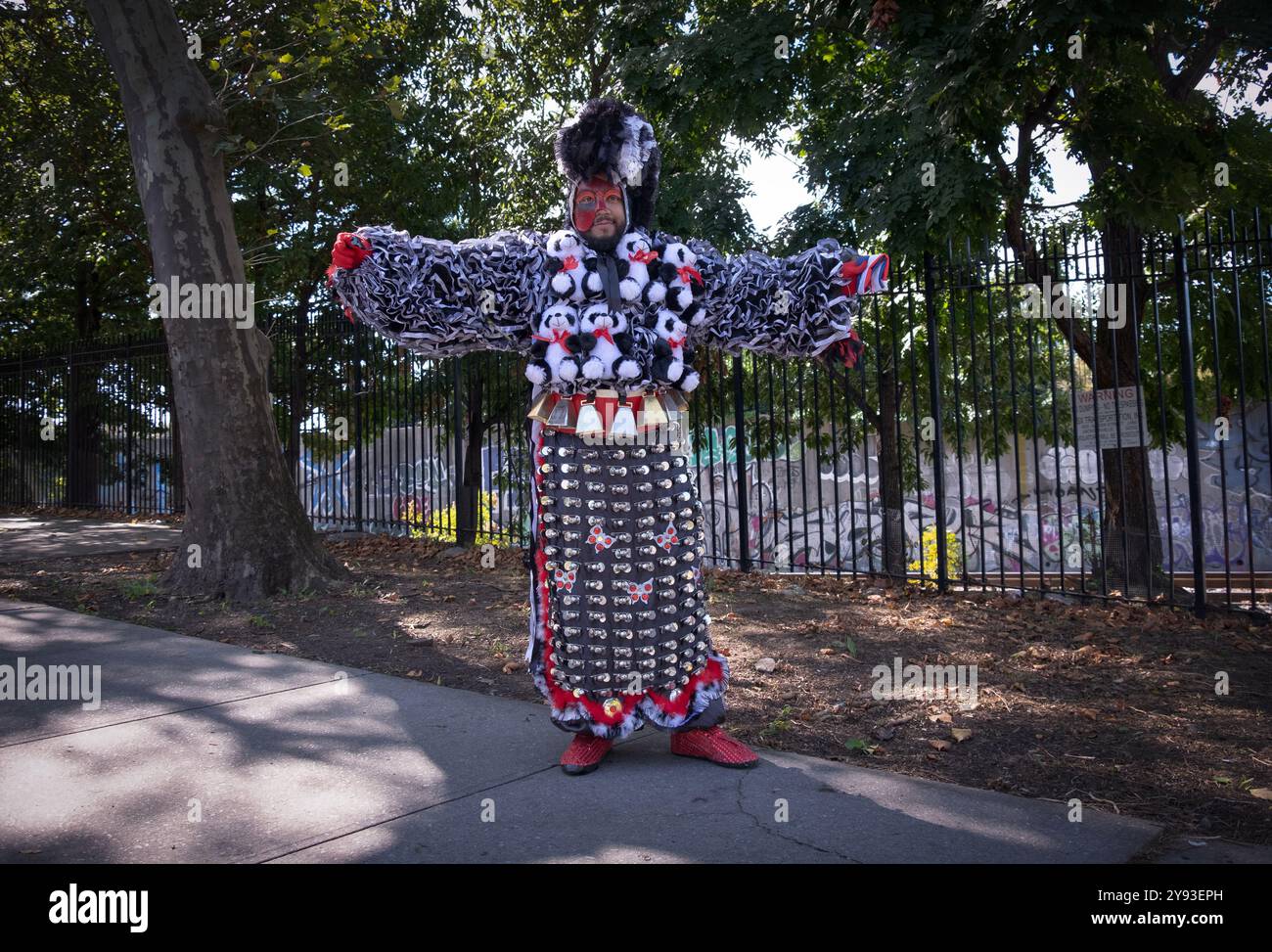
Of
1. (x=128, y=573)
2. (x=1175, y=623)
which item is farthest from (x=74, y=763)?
(x=1175, y=623)

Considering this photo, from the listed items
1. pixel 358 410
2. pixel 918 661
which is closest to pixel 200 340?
pixel 358 410

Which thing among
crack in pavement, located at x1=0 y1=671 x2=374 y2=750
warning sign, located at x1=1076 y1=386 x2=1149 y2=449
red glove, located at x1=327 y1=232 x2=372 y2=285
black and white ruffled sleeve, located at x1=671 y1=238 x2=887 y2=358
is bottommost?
crack in pavement, located at x1=0 y1=671 x2=374 y2=750

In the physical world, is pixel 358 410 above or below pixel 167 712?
above

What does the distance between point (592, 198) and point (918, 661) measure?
10.4 ft

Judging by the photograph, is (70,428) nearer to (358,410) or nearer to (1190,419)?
(358,410)

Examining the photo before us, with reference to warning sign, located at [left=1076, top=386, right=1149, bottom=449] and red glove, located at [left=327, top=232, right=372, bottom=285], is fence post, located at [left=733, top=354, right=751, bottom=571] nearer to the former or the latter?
warning sign, located at [left=1076, top=386, right=1149, bottom=449]

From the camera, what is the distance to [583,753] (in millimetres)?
3510

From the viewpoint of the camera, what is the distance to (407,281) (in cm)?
357

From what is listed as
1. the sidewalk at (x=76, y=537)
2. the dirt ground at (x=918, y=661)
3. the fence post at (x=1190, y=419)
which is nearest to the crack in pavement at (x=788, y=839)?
the dirt ground at (x=918, y=661)

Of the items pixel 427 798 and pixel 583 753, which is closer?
pixel 427 798

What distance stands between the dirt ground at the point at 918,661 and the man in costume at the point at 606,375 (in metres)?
0.79

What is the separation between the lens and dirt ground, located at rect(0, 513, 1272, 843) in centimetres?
352

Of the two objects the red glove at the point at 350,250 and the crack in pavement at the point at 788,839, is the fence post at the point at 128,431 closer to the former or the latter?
the red glove at the point at 350,250

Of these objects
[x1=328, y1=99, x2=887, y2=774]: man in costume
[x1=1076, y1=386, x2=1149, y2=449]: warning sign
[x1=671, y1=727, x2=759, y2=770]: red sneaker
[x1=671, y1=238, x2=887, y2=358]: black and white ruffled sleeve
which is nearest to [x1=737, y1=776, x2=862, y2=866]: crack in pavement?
[x1=671, y1=727, x2=759, y2=770]: red sneaker
